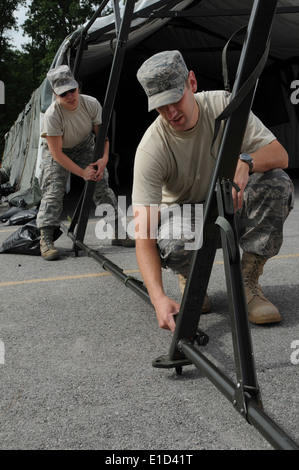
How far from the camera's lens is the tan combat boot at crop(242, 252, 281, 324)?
271 cm

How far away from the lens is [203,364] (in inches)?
73.9

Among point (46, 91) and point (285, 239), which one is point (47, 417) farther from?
point (46, 91)

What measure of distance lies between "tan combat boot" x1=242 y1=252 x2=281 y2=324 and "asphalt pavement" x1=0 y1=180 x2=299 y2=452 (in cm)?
6

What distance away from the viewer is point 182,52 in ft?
35.0

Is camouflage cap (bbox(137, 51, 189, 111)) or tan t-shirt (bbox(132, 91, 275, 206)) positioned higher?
camouflage cap (bbox(137, 51, 189, 111))

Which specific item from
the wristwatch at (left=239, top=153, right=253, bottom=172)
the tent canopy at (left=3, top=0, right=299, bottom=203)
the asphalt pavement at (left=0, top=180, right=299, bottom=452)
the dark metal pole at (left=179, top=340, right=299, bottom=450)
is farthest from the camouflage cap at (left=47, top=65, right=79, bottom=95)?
the dark metal pole at (left=179, top=340, right=299, bottom=450)

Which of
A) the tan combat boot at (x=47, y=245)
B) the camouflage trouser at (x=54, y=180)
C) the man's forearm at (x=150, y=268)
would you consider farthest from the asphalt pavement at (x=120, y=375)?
the camouflage trouser at (x=54, y=180)

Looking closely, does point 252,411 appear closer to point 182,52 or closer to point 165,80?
point 165,80

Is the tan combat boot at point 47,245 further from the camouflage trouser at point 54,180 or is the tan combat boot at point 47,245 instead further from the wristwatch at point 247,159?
the wristwatch at point 247,159

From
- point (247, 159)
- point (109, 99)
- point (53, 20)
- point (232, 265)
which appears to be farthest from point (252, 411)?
point (53, 20)

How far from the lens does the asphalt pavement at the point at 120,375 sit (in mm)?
1749

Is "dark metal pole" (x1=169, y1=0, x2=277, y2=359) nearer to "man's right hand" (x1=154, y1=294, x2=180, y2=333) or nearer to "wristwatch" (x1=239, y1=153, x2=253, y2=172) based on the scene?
"man's right hand" (x1=154, y1=294, x2=180, y2=333)

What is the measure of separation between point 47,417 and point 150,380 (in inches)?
19.1

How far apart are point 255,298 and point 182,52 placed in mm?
8949
